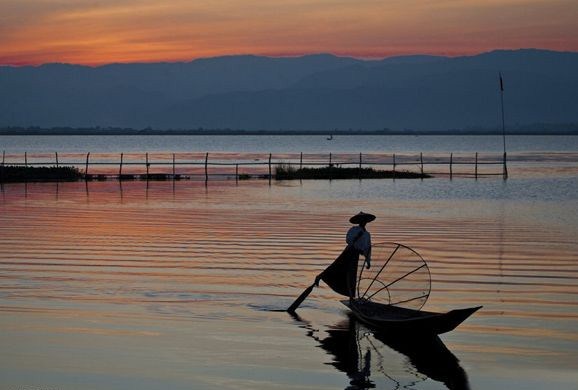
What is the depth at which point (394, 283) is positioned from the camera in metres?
16.0

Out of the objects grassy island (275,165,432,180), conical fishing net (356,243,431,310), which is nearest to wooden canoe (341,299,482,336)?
conical fishing net (356,243,431,310)

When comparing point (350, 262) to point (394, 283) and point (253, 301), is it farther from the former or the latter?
point (253, 301)

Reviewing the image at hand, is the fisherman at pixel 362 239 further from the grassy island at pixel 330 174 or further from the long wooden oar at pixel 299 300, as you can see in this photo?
the grassy island at pixel 330 174

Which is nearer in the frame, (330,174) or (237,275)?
(237,275)

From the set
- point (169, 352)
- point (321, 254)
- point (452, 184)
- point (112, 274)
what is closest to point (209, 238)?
point (321, 254)

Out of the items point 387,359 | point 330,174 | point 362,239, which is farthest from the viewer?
point 330,174

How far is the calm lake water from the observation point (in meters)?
12.6

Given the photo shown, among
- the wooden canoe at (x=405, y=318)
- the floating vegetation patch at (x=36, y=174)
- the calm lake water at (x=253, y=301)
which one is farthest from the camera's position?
the floating vegetation patch at (x=36, y=174)

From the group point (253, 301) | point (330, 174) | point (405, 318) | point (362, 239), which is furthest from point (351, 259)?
point (330, 174)

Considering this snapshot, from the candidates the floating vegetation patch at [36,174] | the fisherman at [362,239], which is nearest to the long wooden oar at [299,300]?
Answer: the fisherman at [362,239]

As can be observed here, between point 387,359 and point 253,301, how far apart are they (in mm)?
4223

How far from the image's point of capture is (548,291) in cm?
1828

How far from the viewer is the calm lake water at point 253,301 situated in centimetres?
1261

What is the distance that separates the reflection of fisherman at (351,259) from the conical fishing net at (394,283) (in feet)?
0.61
